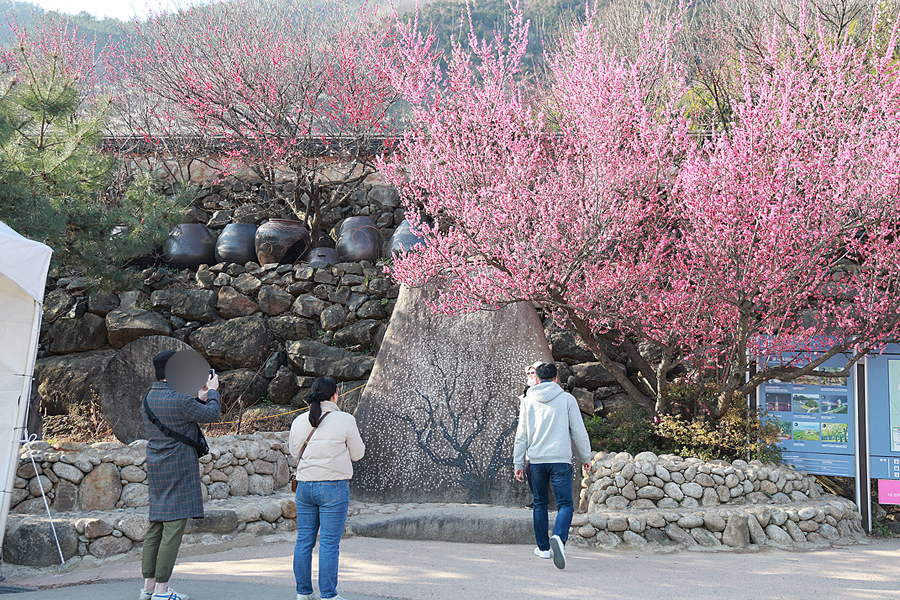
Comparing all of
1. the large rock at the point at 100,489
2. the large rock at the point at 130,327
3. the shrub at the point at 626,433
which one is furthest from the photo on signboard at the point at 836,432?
the large rock at the point at 130,327

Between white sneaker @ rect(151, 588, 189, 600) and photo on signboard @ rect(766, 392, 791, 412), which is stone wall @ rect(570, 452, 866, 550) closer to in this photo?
photo on signboard @ rect(766, 392, 791, 412)

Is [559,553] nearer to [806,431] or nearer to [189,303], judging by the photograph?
[806,431]

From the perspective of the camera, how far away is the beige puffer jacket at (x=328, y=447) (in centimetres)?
304

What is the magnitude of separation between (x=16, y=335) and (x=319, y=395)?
2.09m

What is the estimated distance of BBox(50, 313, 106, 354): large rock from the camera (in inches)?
320

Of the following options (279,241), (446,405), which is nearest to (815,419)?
(446,405)

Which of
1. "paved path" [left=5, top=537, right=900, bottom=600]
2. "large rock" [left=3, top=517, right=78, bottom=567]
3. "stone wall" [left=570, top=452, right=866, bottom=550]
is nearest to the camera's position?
"paved path" [left=5, top=537, right=900, bottom=600]

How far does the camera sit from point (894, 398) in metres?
5.32

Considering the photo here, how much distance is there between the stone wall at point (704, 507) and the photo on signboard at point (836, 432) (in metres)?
0.42

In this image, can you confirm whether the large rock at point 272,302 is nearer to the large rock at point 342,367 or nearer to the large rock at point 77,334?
the large rock at point 342,367

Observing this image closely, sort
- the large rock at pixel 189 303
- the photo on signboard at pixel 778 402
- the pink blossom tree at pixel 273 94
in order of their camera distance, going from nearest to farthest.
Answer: the photo on signboard at pixel 778 402 → the large rock at pixel 189 303 → the pink blossom tree at pixel 273 94

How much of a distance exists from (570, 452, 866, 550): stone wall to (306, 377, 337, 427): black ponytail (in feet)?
8.16

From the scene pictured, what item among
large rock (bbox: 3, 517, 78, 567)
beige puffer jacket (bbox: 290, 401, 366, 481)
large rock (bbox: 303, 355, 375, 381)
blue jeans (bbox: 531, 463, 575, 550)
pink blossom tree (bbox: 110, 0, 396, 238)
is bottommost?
large rock (bbox: 3, 517, 78, 567)

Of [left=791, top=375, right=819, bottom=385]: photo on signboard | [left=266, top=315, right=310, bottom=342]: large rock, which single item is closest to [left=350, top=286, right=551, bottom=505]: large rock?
[left=791, top=375, right=819, bottom=385]: photo on signboard
